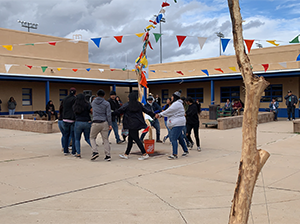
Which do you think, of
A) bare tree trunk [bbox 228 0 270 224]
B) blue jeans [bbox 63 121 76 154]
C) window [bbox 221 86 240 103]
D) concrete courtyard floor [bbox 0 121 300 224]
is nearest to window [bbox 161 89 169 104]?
window [bbox 221 86 240 103]

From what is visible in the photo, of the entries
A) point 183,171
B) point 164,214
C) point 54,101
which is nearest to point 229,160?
point 183,171

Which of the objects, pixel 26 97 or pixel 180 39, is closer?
pixel 180 39

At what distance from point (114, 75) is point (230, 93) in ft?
35.5

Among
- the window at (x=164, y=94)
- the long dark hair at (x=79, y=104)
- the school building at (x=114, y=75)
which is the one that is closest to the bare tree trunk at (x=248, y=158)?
the long dark hair at (x=79, y=104)

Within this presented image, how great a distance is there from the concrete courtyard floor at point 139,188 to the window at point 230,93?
51.6 ft

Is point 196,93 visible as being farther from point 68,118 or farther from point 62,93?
point 68,118

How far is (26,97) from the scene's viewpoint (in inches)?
925

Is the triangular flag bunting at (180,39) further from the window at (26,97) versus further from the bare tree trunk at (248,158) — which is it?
the window at (26,97)

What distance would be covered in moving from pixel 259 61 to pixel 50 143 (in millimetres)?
16892

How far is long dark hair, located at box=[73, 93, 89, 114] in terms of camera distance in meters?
8.08

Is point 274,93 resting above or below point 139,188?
above

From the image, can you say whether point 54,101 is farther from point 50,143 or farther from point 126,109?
point 126,109

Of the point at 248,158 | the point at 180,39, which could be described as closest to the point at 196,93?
the point at 180,39

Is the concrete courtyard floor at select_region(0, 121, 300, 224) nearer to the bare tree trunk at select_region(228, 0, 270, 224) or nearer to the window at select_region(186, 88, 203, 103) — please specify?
the bare tree trunk at select_region(228, 0, 270, 224)
